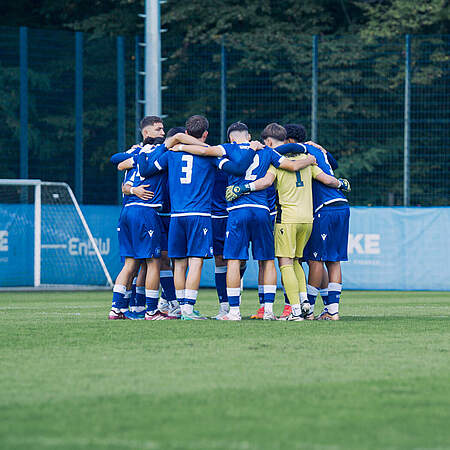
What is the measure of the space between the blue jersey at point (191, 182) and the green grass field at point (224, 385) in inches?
45.7

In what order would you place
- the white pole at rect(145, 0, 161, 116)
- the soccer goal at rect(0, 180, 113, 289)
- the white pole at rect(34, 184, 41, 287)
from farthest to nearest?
1. the white pole at rect(34, 184, 41, 287)
2. the soccer goal at rect(0, 180, 113, 289)
3. the white pole at rect(145, 0, 161, 116)

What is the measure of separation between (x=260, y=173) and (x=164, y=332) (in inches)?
77.7

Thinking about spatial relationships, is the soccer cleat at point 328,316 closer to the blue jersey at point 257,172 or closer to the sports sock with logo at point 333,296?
the sports sock with logo at point 333,296

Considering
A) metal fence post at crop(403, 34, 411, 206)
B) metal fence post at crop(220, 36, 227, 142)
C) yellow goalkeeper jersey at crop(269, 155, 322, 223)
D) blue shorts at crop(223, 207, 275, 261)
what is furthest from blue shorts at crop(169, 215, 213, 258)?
metal fence post at crop(220, 36, 227, 142)

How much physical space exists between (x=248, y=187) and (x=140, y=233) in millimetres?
1277

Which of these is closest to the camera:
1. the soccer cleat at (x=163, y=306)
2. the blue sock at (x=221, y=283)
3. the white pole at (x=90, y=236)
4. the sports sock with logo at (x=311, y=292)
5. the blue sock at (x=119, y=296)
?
the blue sock at (x=119, y=296)

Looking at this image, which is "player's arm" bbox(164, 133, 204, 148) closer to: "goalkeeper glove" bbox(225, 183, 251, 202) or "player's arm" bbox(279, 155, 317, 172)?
"goalkeeper glove" bbox(225, 183, 251, 202)

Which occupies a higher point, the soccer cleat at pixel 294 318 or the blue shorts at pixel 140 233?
the blue shorts at pixel 140 233

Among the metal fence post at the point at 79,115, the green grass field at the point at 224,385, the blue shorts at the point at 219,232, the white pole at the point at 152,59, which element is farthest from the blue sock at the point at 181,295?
the metal fence post at the point at 79,115

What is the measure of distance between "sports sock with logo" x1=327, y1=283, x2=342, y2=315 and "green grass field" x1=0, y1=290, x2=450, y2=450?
1.86 ft

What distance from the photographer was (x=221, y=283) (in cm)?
1141

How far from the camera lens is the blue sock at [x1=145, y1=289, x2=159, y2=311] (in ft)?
35.9

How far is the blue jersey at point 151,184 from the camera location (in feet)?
35.7

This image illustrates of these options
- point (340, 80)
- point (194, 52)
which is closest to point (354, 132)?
point (340, 80)
